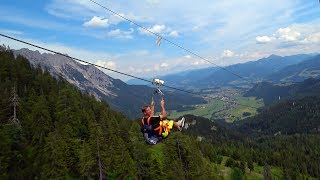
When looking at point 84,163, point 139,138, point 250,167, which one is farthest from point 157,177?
point 250,167

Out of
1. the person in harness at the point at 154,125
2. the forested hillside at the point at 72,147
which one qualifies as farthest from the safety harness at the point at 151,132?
the forested hillside at the point at 72,147

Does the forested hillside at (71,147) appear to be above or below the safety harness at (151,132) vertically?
below

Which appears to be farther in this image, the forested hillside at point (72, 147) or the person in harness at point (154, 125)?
the forested hillside at point (72, 147)

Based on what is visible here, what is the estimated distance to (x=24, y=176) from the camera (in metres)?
88.0

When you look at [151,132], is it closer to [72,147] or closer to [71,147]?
[72,147]

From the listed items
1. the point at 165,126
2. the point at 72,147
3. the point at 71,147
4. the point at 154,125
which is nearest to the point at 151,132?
the point at 154,125

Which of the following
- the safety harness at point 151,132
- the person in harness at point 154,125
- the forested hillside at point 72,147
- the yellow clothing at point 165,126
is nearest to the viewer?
the person in harness at point 154,125

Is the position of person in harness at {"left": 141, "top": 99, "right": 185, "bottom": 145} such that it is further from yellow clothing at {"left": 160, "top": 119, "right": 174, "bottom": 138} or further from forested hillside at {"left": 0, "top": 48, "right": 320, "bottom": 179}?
forested hillside at {"left": 0, "top": 48, "right": 320, "bottom": 179}

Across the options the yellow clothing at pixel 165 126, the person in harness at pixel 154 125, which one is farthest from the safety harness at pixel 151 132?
the yellow clothing at pixel 165 126

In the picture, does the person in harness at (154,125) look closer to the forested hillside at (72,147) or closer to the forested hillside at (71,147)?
the forested hillside at (71,147)

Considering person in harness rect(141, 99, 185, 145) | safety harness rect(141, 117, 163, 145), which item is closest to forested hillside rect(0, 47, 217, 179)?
safety harness rect(141, 117, 163, 145)

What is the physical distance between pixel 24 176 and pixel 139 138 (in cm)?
3217

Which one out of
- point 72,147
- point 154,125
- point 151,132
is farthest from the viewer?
point 72,147

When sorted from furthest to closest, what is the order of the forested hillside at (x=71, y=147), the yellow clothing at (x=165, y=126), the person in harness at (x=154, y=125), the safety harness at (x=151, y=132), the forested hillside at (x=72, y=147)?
1. the forested hillside at (x=72, y=147)
2. the forested hillside at (x=71, y=147)
3. the yellow clothing at (x=165, y=126)
4. the safety harness at (x=151, y=132)
5. the person in harness at (x=154, y=125)
